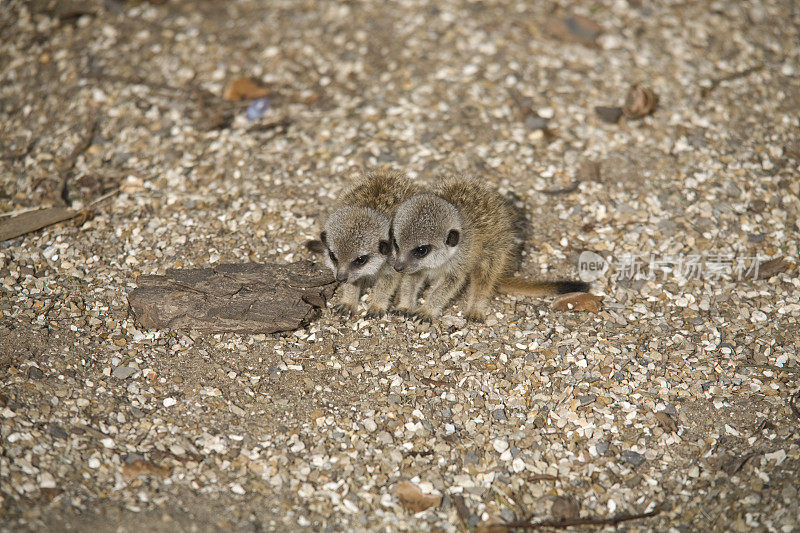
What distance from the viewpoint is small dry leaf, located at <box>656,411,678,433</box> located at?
374 centimetres

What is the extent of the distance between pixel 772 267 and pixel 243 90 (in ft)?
13.2

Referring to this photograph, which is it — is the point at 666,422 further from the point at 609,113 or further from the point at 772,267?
the point at 609,113

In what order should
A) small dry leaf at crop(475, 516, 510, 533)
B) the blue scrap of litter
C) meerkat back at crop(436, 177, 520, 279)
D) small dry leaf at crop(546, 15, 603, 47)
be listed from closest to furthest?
small dry leaf at crop(475, 516, 510, 533)
meerkat back at crop(436, 177, 520, 279)
the blue scrap of litter
small dry leaf at crop(546, 15, 603, 47)

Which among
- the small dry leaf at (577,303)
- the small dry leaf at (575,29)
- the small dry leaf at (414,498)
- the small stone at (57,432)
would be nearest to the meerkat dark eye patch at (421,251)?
the small dry leaf at (577,303)

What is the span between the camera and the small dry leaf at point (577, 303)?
4395mm

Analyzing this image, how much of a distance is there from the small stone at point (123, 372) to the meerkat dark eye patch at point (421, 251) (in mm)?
1628

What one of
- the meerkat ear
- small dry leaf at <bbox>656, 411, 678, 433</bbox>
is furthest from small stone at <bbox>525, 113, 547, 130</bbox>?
small dry leaf at <bbox>656, 411, 678, 433</bbox>

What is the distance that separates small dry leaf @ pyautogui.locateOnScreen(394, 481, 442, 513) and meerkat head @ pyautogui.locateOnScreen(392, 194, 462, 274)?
1.23 meters

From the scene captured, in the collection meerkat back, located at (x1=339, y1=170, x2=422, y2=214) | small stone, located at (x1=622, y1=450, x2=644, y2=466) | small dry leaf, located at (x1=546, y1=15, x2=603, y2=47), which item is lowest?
small stone, located at (x1=622, y1=450, x2=644, y2=466)

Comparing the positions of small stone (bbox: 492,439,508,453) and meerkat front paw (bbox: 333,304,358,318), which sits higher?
meerkat front paw (bbox: 333,304,358,318)

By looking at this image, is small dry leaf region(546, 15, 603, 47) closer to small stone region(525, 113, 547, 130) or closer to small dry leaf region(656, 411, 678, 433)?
small stone region(525, 113, 547, 130)

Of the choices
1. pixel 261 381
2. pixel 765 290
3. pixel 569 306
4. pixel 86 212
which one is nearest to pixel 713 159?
pixel 765 290

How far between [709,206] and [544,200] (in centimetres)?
112

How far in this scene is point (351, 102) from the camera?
560 centimetres
